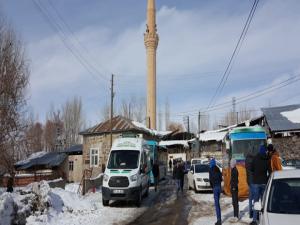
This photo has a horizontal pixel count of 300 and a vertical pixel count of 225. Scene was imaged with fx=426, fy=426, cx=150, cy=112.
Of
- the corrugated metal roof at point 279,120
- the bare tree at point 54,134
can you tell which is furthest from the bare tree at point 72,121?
the corrugated metal roof at point 279,120

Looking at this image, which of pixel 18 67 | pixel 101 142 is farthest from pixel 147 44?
pixel 18 67

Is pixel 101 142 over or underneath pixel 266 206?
over

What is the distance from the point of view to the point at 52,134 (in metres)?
89.6

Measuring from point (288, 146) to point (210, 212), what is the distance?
23407 mm

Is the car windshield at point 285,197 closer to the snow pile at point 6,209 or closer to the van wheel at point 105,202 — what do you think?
the snow pile at point 6,209

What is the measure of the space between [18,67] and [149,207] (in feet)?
46.7

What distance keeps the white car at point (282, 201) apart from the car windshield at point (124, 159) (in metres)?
12.5

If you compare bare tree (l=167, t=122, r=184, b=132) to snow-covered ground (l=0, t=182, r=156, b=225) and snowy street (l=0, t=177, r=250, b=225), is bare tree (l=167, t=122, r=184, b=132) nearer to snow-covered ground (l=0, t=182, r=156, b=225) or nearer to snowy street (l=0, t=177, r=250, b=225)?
snowy street (l=0, t=177, r=250, b=225)

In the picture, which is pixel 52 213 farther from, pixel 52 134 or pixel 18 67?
pixel 52 134

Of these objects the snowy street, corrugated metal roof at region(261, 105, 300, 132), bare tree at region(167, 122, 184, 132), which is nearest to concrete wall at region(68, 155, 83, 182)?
corrugated metal roof at region(261, 105, 300, 132)

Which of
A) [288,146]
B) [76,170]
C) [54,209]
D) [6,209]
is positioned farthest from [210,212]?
[76,170]

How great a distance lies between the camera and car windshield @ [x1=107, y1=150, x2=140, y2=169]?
19816mm

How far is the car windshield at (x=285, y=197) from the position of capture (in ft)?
22.2

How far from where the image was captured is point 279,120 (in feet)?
125
